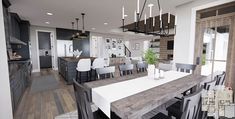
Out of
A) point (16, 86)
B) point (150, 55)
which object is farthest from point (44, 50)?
point (150, 55)

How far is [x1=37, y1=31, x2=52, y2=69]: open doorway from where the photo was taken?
8.00 meters

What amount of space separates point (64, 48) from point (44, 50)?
160 cm

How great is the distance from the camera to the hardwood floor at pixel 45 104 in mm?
2443

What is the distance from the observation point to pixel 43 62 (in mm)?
7992

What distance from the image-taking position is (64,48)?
25.6 feet

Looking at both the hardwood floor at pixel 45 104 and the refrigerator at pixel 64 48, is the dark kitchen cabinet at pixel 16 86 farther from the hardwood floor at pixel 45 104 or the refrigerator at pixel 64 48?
the refrigerator at pixel 64 48

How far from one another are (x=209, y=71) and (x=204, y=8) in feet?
5.61

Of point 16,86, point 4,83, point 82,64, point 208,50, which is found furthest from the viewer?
point 82,64

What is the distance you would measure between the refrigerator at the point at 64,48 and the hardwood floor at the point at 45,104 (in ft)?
13.8

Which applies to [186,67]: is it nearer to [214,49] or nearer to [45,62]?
[214,49]

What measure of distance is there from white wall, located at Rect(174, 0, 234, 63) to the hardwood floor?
131 inches

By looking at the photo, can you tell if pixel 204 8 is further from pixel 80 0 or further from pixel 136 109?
pixel 136 109

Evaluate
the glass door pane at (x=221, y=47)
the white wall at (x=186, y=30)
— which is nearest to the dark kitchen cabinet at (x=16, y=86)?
the white wall at (x=186, y=30)

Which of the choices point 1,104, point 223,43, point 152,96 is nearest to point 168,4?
point 223,43
